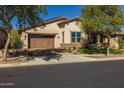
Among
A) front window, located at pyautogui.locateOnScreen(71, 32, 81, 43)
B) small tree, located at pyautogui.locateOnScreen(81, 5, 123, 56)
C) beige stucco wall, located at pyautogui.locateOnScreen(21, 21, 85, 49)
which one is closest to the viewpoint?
small tree, located at pyautogui.locateOnScreen(81, 5, 123, 56)

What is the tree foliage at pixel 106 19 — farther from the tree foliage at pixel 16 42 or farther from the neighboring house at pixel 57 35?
the tree foliage at pixel 16 42

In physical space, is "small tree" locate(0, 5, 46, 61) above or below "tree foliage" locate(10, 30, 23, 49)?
above

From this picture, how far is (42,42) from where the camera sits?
3372cm

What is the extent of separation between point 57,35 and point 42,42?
2.51 metres

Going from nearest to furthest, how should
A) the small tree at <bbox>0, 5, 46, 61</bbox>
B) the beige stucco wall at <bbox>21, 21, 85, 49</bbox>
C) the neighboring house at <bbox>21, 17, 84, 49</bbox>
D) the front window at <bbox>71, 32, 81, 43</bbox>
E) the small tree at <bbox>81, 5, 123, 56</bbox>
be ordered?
the small tree at <bbox>0, 5, 46, 61</bbox>
the small tree at <bbox>81, 5, 123, 56</bbox>
the neighboring house at <bbox>21, 17, 84, 49</bbox>
the beige stucco wall at <bbox>21, 21, 85, 49</bbox>
the front window at <bbox>71, 32, 81, 43</bbox>

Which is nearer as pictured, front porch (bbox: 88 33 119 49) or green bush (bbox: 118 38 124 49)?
front porch (bbox: 88 33 119 49)

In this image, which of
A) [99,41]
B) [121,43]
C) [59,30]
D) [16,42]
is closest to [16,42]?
[16,42]

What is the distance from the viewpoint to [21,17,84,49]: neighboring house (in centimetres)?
3297

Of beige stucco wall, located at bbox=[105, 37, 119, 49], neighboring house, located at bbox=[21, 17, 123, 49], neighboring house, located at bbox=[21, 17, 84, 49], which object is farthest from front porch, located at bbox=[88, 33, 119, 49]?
neighboring house, located at bbox=[21, 17, 84, 49]

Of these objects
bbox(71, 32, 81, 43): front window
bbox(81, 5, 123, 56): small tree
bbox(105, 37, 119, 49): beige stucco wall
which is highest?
bbox(81, 5, 123, 56): small tree

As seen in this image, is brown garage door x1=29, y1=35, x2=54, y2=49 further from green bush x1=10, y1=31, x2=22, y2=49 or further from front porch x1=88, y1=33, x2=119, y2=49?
front porch x1=88, y1=33, x2=119, y2=49

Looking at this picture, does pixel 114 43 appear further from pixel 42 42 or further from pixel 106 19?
pixel 106 19

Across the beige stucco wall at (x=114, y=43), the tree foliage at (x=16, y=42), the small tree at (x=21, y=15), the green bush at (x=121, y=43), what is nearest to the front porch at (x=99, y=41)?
the beige stucco wall at (x=114, y=43)

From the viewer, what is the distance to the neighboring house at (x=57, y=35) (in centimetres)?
3297
